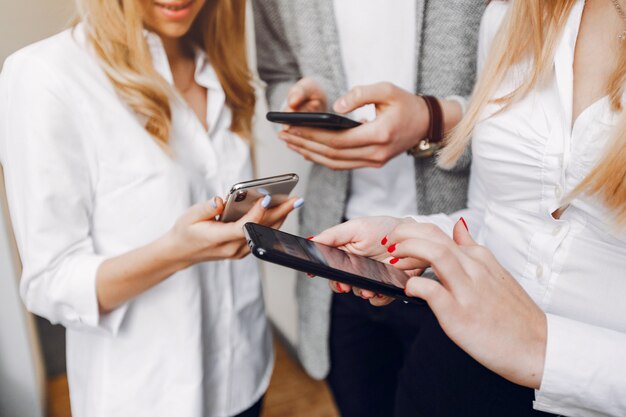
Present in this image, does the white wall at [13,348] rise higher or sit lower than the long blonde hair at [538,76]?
lower

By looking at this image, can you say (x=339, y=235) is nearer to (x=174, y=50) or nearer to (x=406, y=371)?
(x=406, y=371)

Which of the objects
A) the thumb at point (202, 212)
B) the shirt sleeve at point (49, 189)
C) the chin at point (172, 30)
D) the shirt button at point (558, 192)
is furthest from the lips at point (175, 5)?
the shirt button at point (558, 192)

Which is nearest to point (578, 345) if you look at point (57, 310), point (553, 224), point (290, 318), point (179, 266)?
point (553, 224)

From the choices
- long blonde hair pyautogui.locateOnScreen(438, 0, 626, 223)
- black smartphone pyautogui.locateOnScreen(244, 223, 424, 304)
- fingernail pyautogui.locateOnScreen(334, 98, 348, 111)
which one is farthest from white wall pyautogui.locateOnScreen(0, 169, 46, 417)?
long blonde hair pyautogui.locateOnScreen(438, 0, 626, 223)

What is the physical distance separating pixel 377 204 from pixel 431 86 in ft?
0.66

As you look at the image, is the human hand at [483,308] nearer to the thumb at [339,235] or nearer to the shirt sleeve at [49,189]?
the thumb at [339,235]

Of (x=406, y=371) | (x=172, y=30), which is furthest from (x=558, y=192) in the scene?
(x=172, y=30)

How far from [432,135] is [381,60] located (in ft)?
0.49

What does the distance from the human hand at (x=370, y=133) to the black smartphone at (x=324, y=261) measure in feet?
0.67

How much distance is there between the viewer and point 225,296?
75 centimetres

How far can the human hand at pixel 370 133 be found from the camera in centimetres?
67

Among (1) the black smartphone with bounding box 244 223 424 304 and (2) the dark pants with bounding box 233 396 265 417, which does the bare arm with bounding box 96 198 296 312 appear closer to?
(1) the black smartphone with bounding box 244 223 424 304

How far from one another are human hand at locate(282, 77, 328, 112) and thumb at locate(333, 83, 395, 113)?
0.07 meters

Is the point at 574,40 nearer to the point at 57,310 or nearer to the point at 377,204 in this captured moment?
the point at 377,204
